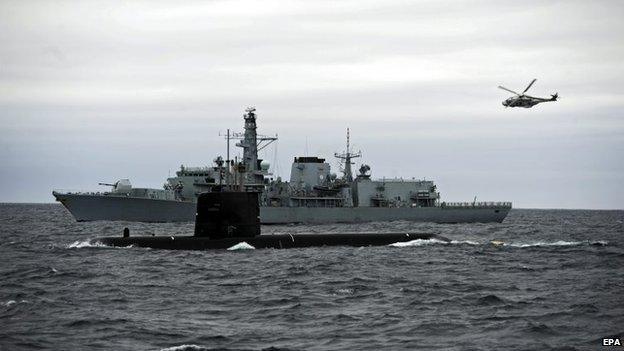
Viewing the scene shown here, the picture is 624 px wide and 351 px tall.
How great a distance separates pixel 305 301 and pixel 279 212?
62.7 meters

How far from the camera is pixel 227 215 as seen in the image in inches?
1419

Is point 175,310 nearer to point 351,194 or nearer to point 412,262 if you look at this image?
point 412,262

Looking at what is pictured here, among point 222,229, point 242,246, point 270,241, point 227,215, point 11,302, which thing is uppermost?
point 227,215

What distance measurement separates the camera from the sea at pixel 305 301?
1705 centimetres

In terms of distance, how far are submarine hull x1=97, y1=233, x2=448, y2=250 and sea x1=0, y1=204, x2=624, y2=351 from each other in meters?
0.69

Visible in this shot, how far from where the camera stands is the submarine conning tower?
35469 millimetres

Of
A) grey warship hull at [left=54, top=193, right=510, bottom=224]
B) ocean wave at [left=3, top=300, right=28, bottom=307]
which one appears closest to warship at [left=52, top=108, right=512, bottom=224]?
grey warship hull at [left=54, top=193, right=510, bottom=224]

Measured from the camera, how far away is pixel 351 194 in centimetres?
9194

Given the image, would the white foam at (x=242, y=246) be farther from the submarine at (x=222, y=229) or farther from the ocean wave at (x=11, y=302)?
the ocean wave at (x=11, y=302)

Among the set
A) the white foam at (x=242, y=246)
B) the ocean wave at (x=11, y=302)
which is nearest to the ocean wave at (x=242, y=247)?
the white foam at (x=242, y=246)

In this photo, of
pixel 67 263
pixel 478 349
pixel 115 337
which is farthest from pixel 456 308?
pixel 67 263

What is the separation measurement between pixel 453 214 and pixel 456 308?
72270 mm

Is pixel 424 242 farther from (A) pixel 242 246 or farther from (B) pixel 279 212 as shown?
(B) pixel 279 212

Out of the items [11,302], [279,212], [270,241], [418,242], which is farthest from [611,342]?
[279,212]
